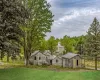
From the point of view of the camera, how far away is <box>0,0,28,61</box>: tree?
81.9 feet

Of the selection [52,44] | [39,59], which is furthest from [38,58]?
[52,44]

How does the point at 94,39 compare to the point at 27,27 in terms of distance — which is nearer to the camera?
the point at 94,39

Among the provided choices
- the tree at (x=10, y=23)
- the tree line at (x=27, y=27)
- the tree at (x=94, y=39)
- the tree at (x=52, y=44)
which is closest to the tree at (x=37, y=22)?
the tree line at (x=27, y=27)

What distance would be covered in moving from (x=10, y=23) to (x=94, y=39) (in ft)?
75.3

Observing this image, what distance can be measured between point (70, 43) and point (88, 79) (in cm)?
4806

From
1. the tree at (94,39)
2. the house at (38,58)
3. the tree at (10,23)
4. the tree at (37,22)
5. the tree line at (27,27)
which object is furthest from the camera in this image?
the house at (38,58)

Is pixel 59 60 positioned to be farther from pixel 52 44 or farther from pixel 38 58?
pixel 52 44

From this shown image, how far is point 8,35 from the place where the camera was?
2661 cm

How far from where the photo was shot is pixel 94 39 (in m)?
43.7

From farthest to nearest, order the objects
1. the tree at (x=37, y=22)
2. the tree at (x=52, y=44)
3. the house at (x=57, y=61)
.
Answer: the tree at (x=52, y=44) → the house at (x=57, y=61) → the tree at (x=37, y=22)

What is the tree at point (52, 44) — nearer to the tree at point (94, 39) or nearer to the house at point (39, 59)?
the house at point (39, 59)

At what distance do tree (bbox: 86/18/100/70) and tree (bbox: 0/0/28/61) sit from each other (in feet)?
64.0

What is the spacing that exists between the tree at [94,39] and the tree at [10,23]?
19518 mm

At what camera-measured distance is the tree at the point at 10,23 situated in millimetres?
24953
